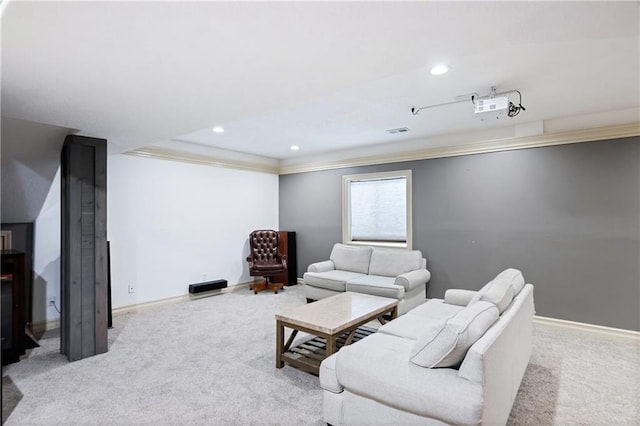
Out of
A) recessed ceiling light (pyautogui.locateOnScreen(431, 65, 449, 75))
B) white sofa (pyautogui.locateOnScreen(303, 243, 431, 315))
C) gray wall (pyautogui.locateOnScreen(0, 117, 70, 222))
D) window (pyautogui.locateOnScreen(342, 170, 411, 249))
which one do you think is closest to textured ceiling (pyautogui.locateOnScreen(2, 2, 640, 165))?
recessed ceiling light (pyautogui.locateOnScreen(431, 65, 449, 75))

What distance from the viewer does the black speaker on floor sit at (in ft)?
16.9

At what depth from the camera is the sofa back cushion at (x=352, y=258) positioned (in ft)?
17.1

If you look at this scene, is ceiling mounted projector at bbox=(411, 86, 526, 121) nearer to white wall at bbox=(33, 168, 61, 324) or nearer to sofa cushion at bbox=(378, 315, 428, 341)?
sofa cushion at bbox=(378, 315, 428, 341)

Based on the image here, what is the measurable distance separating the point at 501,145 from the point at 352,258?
106 inches

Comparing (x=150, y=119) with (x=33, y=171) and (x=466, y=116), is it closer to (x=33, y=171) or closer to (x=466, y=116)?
(x=33, y=171)

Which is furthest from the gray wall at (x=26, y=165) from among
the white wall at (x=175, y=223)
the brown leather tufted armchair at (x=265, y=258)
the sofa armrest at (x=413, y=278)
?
the sofa armrest at (x=413, y=278)

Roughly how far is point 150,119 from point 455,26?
237 centimetres

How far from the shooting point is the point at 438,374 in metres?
1.68

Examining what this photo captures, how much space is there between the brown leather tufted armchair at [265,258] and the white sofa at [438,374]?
12.0 feet

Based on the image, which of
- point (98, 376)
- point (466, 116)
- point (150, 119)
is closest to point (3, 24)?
point (150, 119)

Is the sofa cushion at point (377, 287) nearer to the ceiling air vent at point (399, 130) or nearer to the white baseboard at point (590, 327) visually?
the white baseboard at point (590, 327)

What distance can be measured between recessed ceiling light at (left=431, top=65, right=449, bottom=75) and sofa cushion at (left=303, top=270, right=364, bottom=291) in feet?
9.67

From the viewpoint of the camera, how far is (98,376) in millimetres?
2744

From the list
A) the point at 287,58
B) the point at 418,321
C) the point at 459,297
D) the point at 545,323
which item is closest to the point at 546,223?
the point at 545,323
